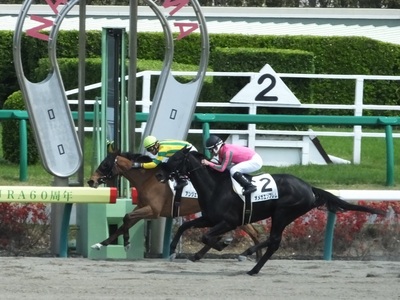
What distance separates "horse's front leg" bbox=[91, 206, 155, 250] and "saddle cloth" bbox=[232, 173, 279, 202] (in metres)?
0.92

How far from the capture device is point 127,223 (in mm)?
9039

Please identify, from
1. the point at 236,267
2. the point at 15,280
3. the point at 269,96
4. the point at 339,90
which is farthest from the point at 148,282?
the point at 339,90

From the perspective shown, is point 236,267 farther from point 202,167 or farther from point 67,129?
point 67,129

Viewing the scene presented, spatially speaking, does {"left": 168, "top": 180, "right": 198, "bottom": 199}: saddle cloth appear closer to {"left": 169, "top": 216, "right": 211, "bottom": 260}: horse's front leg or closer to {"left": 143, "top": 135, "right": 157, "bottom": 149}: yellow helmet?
{"left": 169, "top": 216, "right": 211, "bottom": 260}: horse's front leg

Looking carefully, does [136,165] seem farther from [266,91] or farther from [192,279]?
[266,91]

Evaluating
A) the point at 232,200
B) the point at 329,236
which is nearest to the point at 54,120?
the point at 232,200

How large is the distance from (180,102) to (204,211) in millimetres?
1264

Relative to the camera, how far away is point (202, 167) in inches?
336

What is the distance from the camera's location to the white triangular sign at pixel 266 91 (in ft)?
42.2

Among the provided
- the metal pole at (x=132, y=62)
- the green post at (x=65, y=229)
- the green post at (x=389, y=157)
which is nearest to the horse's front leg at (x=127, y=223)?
the green post at (x=65, y=229)

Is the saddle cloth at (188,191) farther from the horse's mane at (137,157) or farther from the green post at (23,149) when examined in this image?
the green post at (23,149)

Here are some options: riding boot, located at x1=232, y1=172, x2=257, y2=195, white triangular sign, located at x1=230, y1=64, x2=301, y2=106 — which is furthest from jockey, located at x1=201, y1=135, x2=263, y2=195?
white triangular sign, located at x1=230, y1=64, x2=301, y2=106

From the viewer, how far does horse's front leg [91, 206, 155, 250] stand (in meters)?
9.04

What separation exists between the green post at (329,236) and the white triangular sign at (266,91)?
374 cm
